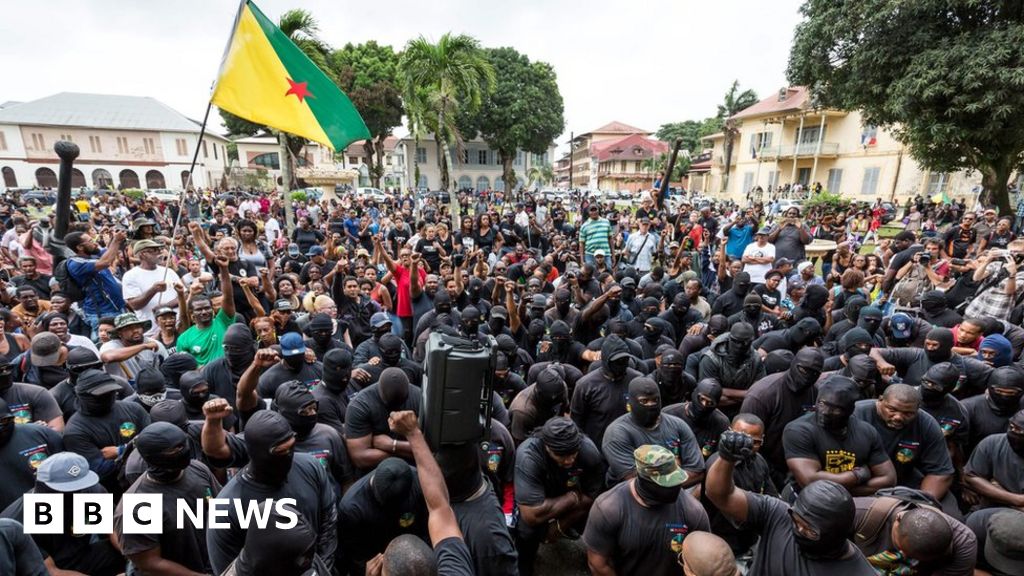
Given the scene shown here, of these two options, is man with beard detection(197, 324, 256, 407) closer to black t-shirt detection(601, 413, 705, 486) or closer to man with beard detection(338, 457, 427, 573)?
man with beard detection(338, 457, 427, 573)

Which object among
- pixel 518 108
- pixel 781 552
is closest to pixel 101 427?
pixel 781 552

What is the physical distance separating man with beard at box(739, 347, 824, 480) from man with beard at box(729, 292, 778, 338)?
1631 millimetres

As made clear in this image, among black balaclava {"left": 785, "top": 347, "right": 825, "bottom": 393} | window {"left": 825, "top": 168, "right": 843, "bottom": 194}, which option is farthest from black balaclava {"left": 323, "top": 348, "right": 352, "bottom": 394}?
window {"left": 825, "top": 168, "right": 843, "bottom": 194}

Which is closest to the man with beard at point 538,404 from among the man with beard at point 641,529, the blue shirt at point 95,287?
the man with beard at point 641,529

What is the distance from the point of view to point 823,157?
122 ft

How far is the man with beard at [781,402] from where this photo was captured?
3.99 m

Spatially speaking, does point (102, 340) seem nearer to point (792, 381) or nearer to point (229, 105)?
point (229, 105)

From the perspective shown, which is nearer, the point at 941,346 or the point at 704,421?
the point at 704,421

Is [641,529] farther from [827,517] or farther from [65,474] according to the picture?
[65,474]

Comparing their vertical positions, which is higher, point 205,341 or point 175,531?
point 205,341

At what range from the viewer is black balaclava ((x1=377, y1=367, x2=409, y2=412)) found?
11.2ft

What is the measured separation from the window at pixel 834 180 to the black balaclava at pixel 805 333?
38878 mm

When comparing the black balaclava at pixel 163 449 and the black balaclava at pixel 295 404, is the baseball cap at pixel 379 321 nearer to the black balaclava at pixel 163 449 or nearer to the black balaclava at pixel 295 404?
the black balaclava at pixel 295 404

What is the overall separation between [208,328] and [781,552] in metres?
5.40
